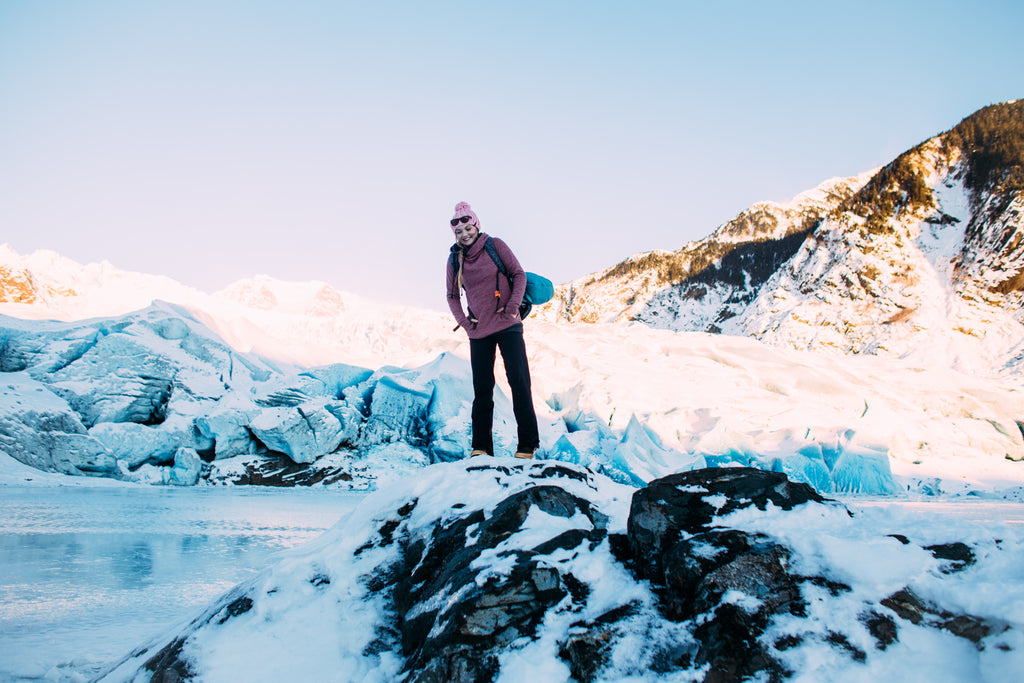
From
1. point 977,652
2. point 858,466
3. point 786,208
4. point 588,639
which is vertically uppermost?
point 786,208

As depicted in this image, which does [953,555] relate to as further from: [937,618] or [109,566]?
[109,566]

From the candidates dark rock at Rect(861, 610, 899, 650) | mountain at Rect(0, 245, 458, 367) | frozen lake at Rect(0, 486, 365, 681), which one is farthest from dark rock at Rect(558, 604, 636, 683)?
mountain at Rect(0, 245, 458, 367)

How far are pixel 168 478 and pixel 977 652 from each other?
59.1 feet

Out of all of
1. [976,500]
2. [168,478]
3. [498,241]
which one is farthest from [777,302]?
[498,241]

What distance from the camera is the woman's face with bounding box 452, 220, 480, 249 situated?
314 centimetres

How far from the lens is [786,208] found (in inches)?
2427

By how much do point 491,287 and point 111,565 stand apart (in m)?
4.09

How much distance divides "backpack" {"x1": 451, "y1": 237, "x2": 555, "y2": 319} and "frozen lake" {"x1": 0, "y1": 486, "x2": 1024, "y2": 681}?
1940 mm

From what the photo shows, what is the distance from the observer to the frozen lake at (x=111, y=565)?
2.75 metres

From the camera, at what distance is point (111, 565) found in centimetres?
477

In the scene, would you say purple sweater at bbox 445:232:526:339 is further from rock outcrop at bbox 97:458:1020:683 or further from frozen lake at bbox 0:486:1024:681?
frozen lake at bbox 0:486:1024:681

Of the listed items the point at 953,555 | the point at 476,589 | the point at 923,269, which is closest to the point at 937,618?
the point at 953,555

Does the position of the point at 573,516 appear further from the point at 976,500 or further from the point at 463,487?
the point at 976,500

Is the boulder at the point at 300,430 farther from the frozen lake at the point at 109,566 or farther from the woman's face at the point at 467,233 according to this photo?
the woman's face at the point at 467,233
